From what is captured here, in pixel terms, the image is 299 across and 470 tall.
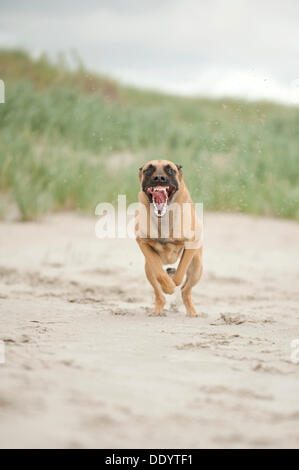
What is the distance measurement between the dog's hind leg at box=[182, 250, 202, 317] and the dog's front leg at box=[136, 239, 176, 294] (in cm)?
45

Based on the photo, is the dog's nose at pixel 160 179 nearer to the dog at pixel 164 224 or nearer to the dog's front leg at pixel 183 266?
the dog at pixel 164 224

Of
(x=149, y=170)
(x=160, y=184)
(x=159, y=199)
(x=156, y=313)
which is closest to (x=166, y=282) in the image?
(x=156, y=313)

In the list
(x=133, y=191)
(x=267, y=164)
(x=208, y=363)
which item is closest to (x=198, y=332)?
(x=208, y=363)

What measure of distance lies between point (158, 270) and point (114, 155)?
31.7 feet

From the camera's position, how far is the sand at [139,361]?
238 centimetres

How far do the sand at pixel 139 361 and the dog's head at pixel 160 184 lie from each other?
0.96 metres

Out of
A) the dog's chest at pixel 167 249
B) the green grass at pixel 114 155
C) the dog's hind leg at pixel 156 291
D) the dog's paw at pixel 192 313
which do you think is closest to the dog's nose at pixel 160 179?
the dog's chest at pixel 167 249

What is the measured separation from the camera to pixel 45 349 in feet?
11.6

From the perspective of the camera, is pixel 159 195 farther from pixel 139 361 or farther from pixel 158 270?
pixel 139 361

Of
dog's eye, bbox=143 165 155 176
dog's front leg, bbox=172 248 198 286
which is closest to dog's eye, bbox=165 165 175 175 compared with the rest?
dog's eye, bbox=143 165 155 176

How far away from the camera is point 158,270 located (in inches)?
196

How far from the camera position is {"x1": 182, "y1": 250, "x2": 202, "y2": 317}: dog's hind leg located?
5363 mm

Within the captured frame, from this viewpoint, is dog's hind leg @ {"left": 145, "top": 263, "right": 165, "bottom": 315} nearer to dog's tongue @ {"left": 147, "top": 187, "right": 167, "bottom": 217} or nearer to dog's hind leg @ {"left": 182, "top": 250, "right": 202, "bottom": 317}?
dog's hind leg @ {"left": 182, "top": 250, "right": 202, "bottom": 317}

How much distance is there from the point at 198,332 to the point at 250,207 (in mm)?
7297
